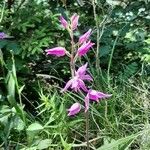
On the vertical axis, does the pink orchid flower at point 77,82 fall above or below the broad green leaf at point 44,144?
above

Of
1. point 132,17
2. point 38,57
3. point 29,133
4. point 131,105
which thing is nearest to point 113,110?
point 131,105

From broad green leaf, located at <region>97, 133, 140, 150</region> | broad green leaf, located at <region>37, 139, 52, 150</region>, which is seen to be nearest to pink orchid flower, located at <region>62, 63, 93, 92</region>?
broad green leaf, located at <region>97, 133, 140, 150</region>

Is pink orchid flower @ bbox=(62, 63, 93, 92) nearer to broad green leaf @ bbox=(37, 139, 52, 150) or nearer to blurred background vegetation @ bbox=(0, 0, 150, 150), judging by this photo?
blurred background vegetation @ bbox=(0, 0, 150, 150)

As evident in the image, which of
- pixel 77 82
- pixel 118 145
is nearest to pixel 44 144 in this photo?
pixel 118 145

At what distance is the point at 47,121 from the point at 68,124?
0.52 ft

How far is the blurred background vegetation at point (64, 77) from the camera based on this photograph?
226 cm

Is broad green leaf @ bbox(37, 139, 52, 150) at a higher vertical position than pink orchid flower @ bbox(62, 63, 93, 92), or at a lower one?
lower

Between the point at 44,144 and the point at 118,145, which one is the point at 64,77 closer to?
the point at 44,144

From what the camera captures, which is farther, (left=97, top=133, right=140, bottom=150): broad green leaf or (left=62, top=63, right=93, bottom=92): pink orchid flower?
(left=97, top=133, right=140, bottom=150): broad green leaf

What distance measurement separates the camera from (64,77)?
2.93 metres

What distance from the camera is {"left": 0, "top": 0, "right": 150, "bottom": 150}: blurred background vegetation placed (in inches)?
89.0

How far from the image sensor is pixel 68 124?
91.0 inches

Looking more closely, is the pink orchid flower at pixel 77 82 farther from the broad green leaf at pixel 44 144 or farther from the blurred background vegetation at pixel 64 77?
the broad green leaf at pixel 44 144

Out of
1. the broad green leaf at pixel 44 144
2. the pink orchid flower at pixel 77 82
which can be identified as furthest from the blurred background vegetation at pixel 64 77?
the pink orchid flower at pixel 77 82
